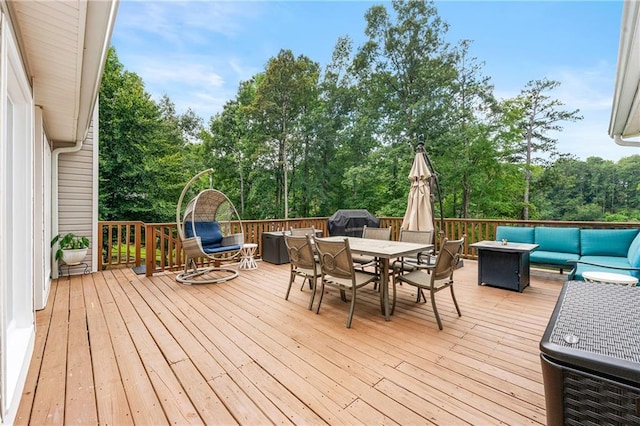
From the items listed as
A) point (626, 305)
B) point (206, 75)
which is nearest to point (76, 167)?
point (626, 305)

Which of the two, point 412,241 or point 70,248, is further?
point 70,248

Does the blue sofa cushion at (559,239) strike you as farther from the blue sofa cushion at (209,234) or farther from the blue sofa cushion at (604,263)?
the blue sofa cushion at (209,234)

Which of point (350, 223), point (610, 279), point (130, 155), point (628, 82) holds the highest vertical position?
point (130, 155)

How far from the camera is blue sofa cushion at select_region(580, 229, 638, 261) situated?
14.0ft

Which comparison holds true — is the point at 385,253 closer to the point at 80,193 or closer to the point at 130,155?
the point at 80,193

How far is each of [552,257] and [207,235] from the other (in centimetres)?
585

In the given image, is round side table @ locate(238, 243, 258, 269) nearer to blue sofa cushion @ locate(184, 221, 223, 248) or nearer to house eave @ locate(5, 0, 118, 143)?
blue sofa cushion @ locate(184, 221, 223, 248)

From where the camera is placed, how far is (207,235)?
5.46 m

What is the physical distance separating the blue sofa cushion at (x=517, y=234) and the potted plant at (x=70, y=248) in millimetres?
7326

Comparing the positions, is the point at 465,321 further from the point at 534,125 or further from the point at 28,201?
the point at 534,125

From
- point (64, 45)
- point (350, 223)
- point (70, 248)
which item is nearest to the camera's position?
point (64, 45)

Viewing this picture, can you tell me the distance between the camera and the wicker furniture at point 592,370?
756 mm

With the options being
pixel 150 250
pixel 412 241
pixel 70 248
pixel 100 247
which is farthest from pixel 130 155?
pixel 412 241

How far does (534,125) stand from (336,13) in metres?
9.82
